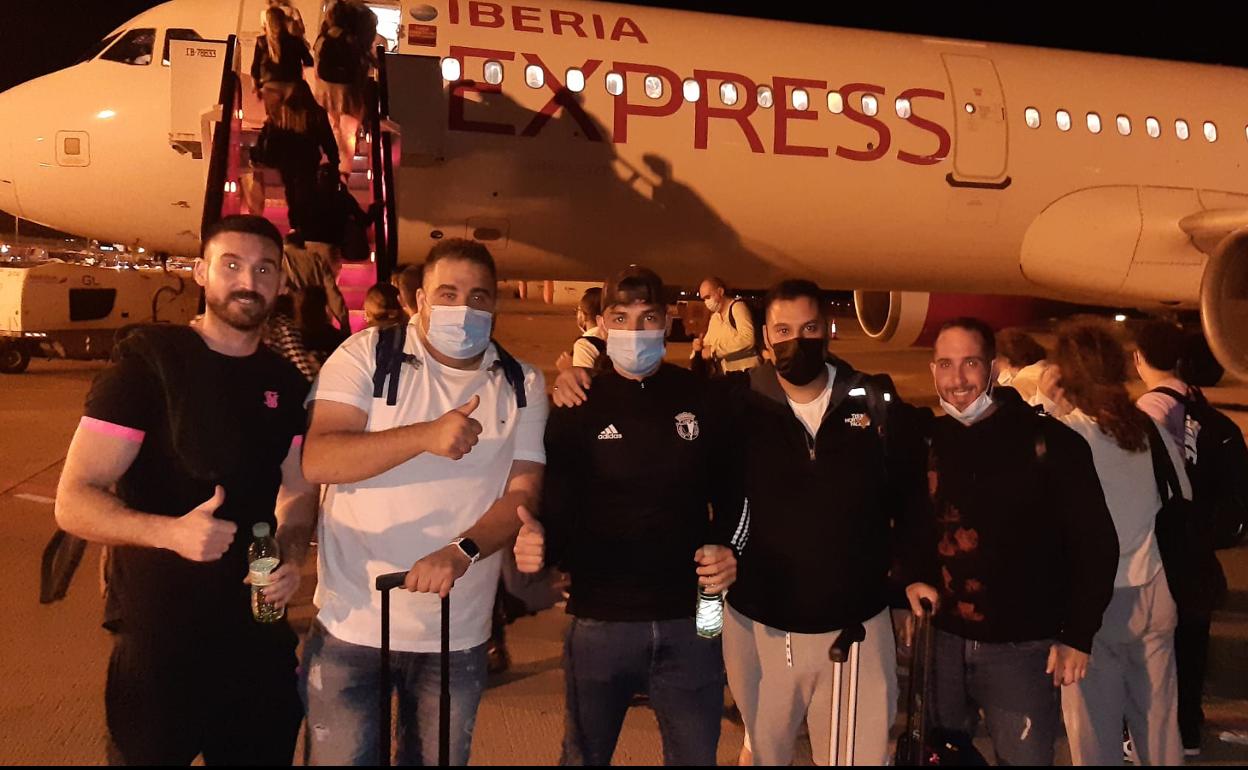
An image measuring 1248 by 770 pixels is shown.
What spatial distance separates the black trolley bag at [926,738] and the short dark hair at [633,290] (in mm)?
1133

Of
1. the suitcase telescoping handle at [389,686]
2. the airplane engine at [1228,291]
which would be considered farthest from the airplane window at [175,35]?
the airplane engine at [1228,291]

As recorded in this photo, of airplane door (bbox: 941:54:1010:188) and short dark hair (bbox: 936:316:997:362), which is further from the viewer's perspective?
airplane door (bbox: 941:54:1010:188)

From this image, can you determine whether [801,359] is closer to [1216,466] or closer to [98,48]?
[1216,466]

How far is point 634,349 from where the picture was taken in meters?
2.68

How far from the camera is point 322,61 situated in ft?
21.3

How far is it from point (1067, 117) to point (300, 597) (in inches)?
354

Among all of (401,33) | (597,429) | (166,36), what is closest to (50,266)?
(166,36)

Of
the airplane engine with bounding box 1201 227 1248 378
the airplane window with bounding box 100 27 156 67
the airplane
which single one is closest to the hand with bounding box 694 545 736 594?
the airplane

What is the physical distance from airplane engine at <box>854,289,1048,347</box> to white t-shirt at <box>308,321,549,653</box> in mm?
9397

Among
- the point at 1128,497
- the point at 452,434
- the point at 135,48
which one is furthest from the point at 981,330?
the point at 135,48

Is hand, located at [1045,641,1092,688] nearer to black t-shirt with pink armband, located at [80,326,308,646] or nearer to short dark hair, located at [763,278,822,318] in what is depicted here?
short dark hair, located at [763,278,822,318]

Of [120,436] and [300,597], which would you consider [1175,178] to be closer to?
[300,597]

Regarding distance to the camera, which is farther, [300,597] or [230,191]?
[230,191]

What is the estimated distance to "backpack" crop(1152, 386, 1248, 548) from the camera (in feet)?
11.6
